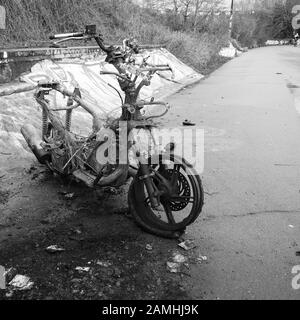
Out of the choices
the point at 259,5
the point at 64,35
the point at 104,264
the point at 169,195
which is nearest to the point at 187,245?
the point at 169,195

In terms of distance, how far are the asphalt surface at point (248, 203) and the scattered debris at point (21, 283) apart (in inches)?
48.8

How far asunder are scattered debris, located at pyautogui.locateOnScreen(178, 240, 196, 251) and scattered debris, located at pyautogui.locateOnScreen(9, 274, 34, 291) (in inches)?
53.4

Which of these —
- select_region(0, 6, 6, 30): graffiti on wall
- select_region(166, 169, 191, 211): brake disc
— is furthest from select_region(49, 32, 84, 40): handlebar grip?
select_region(0, 6, 6, 30): graffiti on wall

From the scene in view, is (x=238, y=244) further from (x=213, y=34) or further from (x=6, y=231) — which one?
(x=213, y=34)

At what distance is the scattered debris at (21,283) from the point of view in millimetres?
2973

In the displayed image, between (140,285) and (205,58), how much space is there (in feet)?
66.5

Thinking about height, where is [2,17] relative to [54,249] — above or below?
above

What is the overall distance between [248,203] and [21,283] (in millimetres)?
2666

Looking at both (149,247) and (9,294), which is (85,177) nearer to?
(149,247)

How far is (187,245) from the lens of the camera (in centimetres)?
363

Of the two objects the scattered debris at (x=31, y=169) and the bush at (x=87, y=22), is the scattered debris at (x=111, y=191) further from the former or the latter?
the bush at (x=87, y=22)

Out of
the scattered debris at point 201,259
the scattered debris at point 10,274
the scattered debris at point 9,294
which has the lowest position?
the scattered debris at point 201,259

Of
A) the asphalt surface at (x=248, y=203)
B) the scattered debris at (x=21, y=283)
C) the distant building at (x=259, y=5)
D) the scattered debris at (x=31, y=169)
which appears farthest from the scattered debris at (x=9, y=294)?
the distant building at (x=259, y=5)

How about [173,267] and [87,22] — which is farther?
[87,22]
